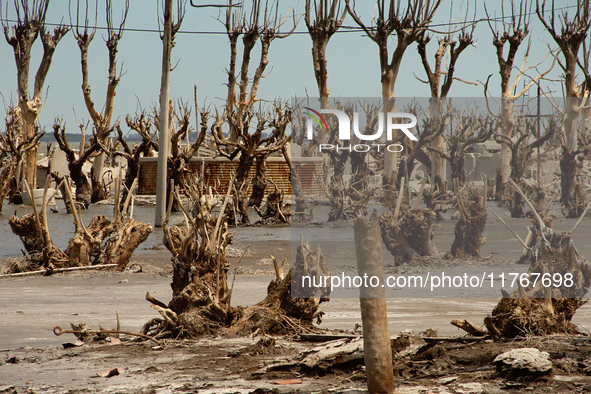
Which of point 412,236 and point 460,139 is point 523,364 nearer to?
point 412,236

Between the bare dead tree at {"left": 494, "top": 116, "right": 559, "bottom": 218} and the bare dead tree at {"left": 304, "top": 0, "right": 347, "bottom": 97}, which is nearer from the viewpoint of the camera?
the bare dead tree at {"left": 494, "top": 116, "right": 559, "bottom": 218}

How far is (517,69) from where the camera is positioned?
2808 cm

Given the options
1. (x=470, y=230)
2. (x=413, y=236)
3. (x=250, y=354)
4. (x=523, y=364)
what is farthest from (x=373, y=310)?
(x=470, y=230)

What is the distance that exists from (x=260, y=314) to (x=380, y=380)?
2112 millimetres

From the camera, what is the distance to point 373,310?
4.20 metres

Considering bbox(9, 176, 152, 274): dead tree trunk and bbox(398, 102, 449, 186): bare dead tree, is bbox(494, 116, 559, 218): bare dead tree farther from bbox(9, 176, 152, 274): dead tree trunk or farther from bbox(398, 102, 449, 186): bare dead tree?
bbox(9, 176, 152, 274): dead tree trunk

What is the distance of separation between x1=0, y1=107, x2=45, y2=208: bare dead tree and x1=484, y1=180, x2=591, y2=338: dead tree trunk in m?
22.7

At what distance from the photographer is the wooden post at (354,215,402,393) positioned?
4.12 m

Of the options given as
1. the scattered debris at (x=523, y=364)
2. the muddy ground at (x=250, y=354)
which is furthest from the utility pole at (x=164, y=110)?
the scattered debris at (x=523, y=364)

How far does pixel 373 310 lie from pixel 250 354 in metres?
1.62

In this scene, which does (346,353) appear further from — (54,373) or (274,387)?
(54,373)

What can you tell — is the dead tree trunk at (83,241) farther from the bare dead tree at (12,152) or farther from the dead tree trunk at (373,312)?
the bare dead tree at (12,152)

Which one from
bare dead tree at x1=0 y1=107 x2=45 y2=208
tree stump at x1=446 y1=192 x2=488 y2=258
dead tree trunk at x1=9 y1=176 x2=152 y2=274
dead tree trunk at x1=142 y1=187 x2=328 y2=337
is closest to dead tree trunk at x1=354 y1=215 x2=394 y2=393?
tree stump at x1=446 y1=192 x2=488 y2=258

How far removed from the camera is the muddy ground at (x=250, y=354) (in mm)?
4641
